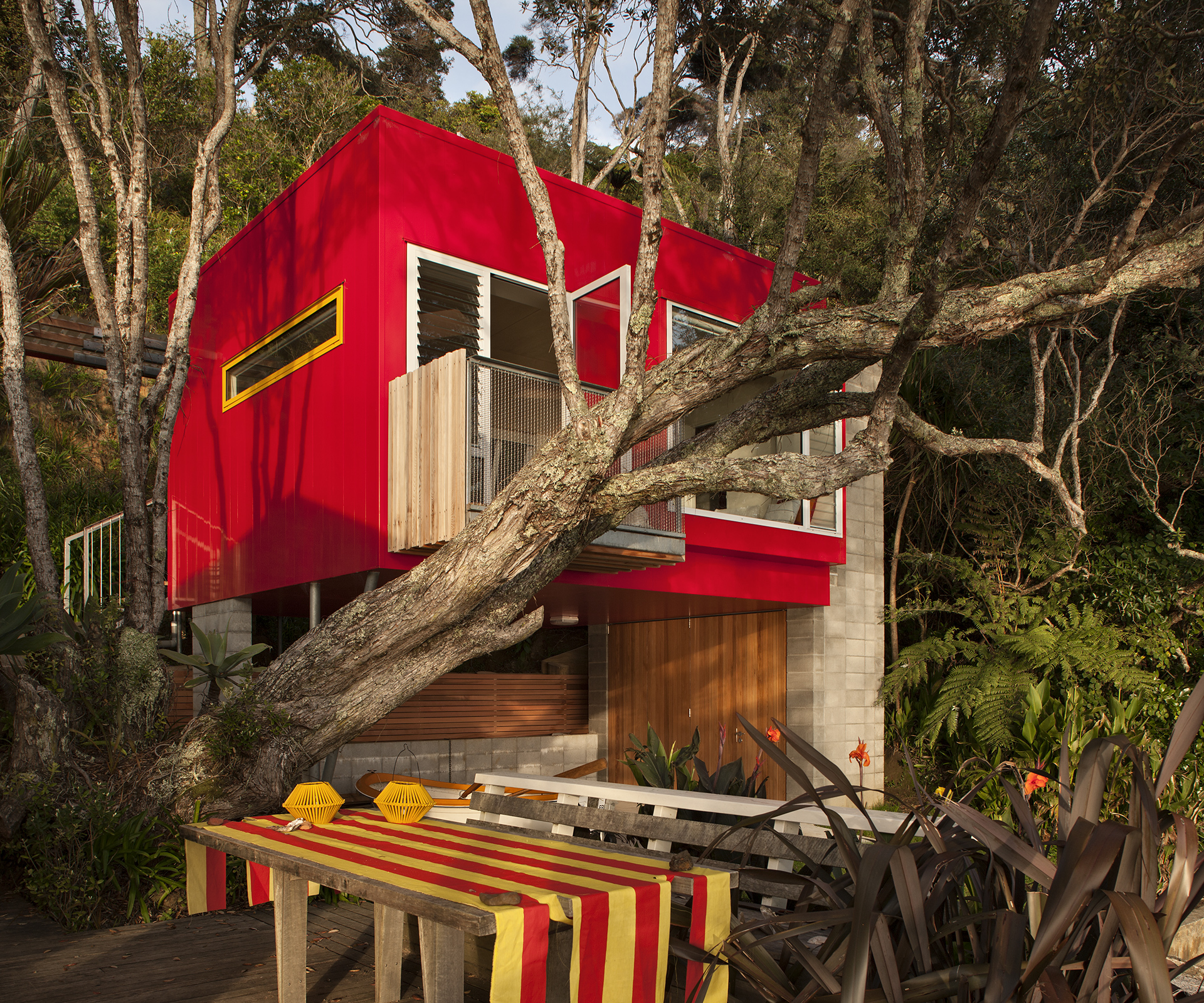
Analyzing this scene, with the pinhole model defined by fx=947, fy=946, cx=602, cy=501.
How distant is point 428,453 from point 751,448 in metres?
3.83

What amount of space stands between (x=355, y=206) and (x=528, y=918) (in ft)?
20.2

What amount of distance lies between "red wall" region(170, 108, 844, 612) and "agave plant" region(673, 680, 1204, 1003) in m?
5.16

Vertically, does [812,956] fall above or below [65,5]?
below

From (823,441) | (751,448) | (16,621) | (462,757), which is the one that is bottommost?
(462,757)

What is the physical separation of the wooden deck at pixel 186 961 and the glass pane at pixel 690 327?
18.5 ft

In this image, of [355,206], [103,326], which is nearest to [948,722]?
[355,206]

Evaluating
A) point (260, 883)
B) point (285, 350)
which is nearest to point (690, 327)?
point (285, 350)

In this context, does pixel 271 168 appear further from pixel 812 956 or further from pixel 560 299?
pixel 812 956

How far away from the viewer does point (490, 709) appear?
10.6 meters

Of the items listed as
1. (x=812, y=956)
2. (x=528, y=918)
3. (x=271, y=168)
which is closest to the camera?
(x=812, y=956)

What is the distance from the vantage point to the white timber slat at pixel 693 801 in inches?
140

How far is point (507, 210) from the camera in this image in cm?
790

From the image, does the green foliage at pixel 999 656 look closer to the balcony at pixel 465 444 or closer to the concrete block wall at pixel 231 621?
the balcony at pixel 465 444

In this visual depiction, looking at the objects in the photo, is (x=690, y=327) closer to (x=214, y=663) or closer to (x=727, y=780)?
(x=727, y=780)
